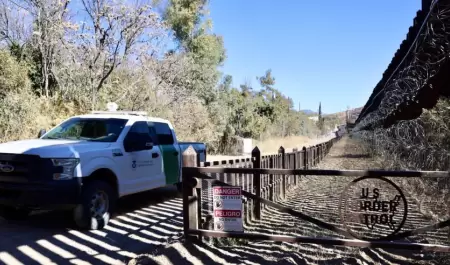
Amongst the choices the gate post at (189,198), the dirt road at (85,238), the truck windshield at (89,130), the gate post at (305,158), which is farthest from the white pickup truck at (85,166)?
the gate post at (305,158)

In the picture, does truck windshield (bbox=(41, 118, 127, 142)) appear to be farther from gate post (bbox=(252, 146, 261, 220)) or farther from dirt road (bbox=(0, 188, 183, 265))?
gate post (bbox=(252, 146, 261, 220))

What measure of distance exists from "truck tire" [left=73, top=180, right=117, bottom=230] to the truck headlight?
1.09ft

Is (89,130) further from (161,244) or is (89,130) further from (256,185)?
(256,185)

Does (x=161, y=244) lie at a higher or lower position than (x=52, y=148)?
lower

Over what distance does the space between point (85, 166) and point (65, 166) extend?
0.96 feet

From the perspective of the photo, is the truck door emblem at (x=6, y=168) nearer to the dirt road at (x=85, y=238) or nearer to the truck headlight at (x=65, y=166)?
the truck headlight at (x=65, y=166)

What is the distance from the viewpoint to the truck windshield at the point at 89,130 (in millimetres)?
7098

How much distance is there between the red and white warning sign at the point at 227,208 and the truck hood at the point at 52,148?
243 centimetres

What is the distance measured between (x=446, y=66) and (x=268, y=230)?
130 inches

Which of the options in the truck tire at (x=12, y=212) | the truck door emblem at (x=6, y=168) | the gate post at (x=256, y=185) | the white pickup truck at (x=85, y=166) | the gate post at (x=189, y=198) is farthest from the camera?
the gate post at (x=256, y=185)

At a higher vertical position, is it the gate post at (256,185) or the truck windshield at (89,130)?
the truck windshield at (89,130)

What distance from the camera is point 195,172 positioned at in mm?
4789

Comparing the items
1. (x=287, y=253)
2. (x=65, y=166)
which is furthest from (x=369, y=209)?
(x=65, y=166)

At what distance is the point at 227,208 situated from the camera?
4.61 metres
